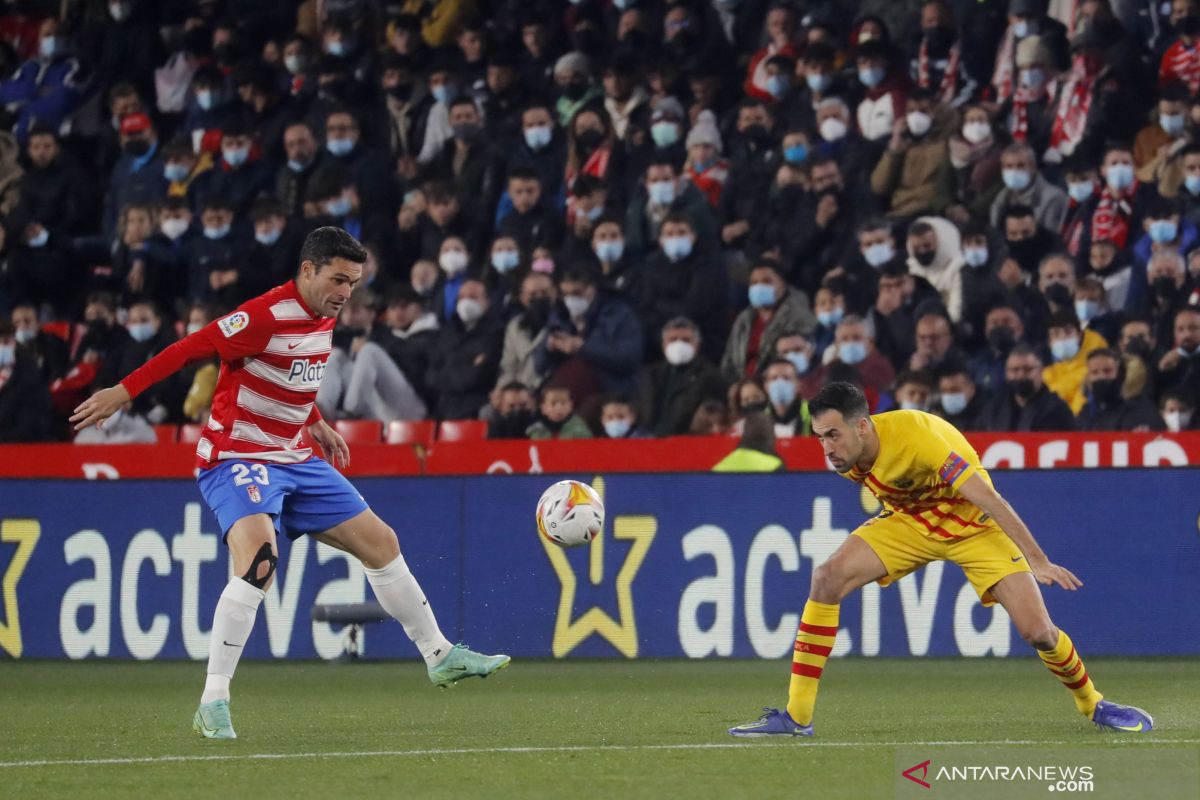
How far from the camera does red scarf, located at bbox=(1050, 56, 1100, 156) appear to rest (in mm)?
15508

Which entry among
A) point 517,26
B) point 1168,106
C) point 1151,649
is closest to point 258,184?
point 517,26

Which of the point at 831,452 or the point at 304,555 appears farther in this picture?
the point at 304,555

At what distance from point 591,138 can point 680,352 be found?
273 centimetres

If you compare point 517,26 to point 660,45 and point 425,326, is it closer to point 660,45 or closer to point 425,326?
point 660,45

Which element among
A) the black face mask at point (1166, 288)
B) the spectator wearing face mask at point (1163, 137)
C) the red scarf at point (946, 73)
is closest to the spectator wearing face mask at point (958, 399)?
the black face mask at point (1166, 288)

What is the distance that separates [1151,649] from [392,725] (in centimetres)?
542

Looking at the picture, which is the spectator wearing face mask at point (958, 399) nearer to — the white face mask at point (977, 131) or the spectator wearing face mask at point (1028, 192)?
the spectator wearing face mask at point (1028, 192)

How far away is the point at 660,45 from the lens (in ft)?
57.3

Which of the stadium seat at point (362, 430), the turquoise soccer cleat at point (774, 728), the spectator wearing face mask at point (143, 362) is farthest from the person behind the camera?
the spectator wearing face mask at point (143, 362)

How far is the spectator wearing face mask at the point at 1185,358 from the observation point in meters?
13.8

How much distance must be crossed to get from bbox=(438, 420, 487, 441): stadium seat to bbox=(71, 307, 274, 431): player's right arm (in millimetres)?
7069

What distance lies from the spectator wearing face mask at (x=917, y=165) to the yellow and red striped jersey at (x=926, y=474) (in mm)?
7720

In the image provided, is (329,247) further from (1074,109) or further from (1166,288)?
(1074,109)

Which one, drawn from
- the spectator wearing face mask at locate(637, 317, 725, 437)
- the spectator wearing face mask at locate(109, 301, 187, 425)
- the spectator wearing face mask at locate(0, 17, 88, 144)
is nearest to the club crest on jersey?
the spectator wearing face mask at locate(637, 317, 725, 437)
